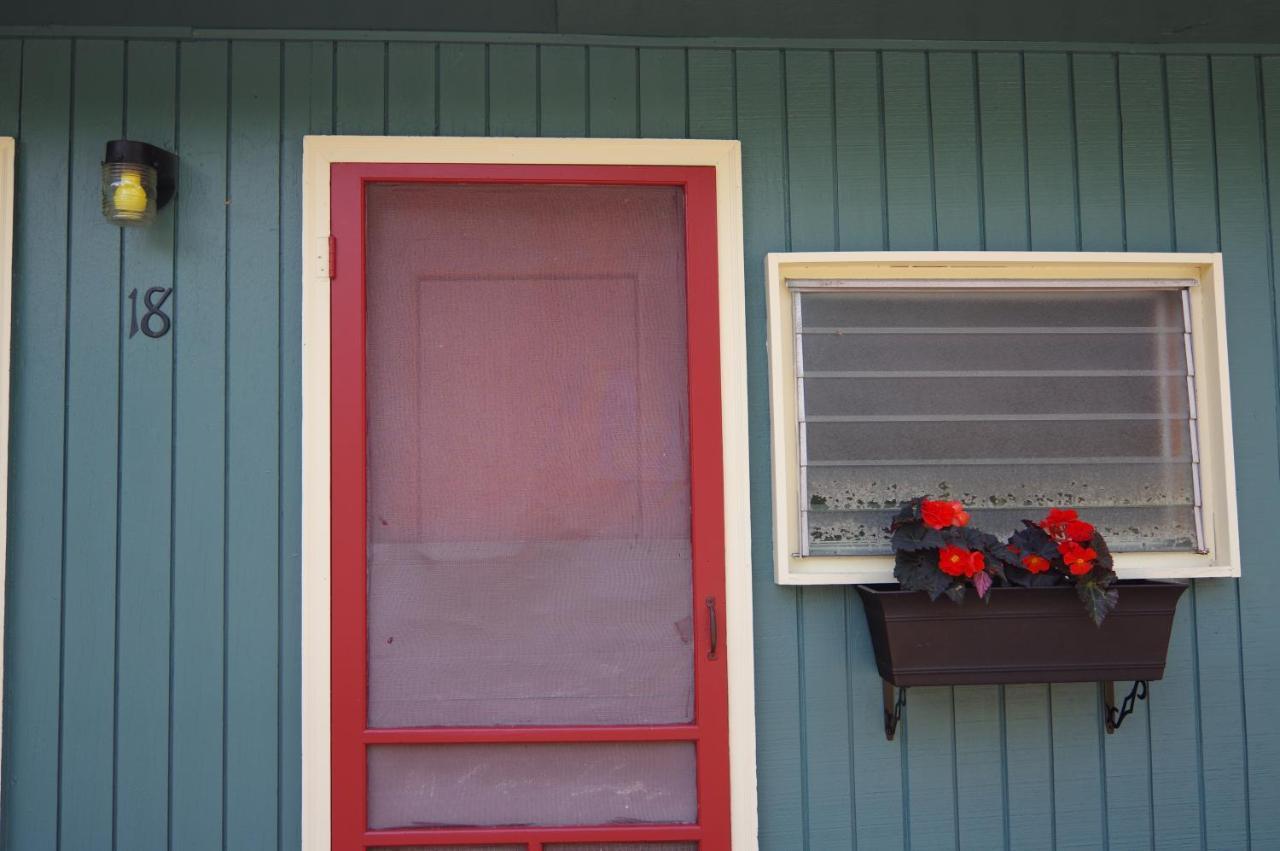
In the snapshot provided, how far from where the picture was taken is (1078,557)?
196 centimetres

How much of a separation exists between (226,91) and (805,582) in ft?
5.69

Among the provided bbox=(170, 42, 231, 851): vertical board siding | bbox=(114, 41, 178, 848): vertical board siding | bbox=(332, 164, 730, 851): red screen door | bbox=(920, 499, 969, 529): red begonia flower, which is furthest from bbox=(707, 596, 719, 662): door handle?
bbox=(114, 41, 178, 848): vertical board siding

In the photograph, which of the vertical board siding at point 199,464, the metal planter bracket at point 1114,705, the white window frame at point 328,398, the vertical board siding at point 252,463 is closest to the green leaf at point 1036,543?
the metal planter bracket at point 1114,705

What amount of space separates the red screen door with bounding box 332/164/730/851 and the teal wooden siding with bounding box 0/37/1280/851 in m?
0.13

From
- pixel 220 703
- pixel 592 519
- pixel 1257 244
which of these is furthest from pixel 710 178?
pixel 220 703

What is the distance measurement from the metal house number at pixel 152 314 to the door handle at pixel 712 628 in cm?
137

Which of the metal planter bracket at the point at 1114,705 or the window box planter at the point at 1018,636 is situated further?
the metal planter bracket at the point at 1114,705

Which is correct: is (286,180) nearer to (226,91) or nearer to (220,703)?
(226,91)

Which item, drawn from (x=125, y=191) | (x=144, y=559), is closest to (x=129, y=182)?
(x=125, y=191)

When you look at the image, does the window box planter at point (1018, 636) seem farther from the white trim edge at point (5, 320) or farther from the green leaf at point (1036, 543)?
the white trim edge at point (5, 320)

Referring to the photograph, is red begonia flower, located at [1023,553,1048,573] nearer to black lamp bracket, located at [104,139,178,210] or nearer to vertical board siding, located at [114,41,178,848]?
vertical board siding, located at [114,41,178,848]

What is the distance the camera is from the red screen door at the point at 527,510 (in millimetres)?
2070

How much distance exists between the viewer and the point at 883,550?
2.15 m

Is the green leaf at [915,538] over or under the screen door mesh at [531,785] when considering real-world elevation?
over
